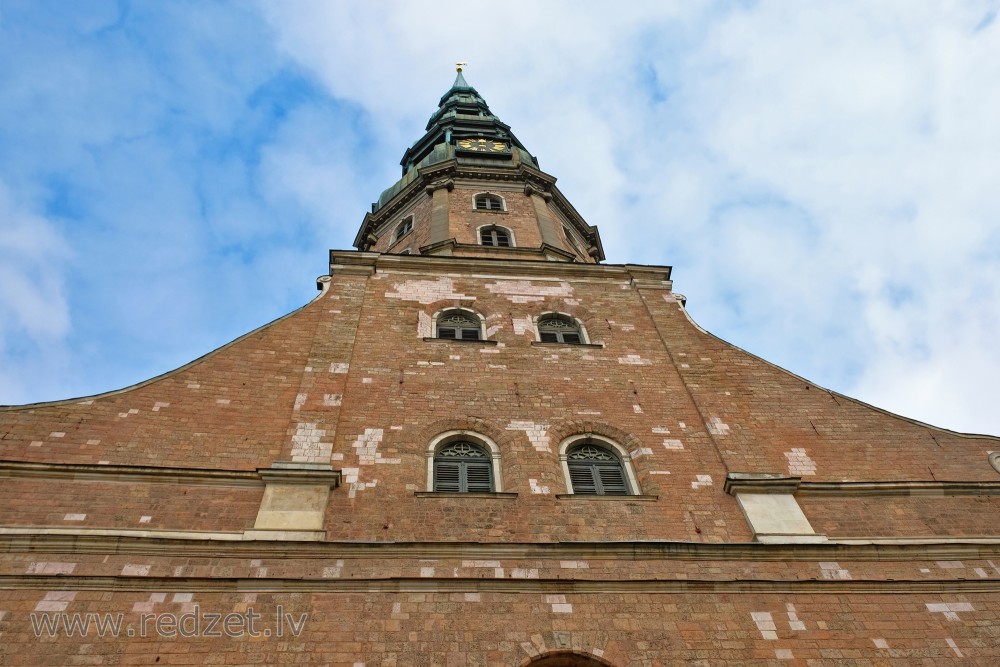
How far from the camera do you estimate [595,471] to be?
11.2m

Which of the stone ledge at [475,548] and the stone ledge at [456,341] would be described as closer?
the stone ledge at [475,548]

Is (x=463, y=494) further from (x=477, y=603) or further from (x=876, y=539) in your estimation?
(x=876, y=539)

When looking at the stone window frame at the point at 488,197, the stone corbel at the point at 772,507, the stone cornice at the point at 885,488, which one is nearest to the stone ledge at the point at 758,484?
the stone corbel at the point at 772,507

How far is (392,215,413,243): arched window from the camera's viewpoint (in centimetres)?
2203

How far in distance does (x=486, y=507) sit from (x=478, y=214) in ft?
40.2

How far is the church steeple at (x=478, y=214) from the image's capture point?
19.6 m

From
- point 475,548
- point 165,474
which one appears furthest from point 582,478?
point 165,474

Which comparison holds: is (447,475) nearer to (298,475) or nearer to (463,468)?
(463,468)

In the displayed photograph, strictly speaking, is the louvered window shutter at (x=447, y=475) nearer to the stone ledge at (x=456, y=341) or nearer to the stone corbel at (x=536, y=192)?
the stone ledge at (x=456, y=341)

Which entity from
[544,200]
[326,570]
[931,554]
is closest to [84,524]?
[326,570]

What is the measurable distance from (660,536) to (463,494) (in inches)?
99.2

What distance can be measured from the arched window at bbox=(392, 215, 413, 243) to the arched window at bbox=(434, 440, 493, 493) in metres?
11.6

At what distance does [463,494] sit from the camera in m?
10.2

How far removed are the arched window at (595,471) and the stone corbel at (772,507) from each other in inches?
57.9
